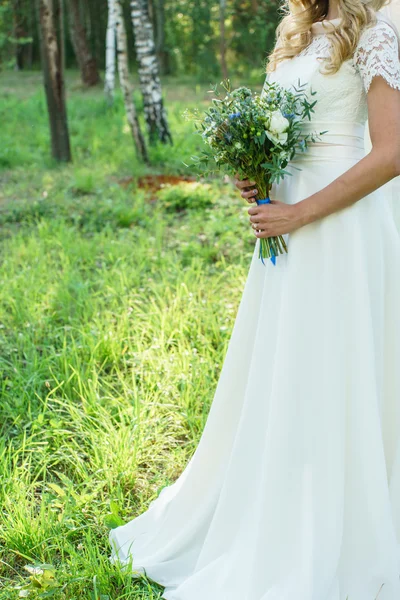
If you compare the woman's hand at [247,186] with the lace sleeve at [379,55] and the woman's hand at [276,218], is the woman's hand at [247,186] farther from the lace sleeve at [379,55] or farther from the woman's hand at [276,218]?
the lace sleeve at [379,55]

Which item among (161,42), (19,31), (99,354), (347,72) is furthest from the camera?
(19,31)

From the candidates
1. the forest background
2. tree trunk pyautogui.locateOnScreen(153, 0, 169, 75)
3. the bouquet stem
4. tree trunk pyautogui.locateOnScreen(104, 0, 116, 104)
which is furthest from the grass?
tree trunk pyautogui.locateOnScreen(153, 0, 169, 75)

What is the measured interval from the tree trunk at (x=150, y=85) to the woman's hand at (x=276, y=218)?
26.4 feet

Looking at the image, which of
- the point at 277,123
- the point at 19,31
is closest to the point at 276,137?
Answer: the point at 277,123

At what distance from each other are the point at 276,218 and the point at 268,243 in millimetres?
130

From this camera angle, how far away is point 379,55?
1887 millimetres

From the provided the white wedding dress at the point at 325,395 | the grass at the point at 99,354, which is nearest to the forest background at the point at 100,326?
the grass at the point at 99,354

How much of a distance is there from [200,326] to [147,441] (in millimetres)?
1141

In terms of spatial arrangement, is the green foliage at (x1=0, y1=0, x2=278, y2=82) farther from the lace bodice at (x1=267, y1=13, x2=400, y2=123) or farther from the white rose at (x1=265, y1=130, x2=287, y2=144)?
the white rose at (x1=265, y1=130, x2=287, y2=144)

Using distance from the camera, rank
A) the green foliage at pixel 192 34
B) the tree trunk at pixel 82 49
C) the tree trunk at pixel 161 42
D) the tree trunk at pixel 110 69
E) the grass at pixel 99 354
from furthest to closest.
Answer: the tree trunk at pixel 161 42, the green foliage at pixel 192 34, the tree trunk at pixel 82 49, the tree trunk at pixel 110 69, the grass at pixel 99 354

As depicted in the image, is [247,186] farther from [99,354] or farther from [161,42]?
[161,42]

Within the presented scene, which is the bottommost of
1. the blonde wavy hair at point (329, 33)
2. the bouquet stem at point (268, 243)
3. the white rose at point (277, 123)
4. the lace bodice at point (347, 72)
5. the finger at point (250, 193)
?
A: the bouquet stem at point (268, 243)

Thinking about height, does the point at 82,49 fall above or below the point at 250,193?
above

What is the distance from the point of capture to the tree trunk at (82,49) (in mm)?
17783
